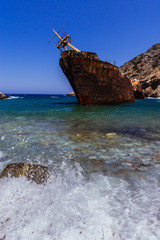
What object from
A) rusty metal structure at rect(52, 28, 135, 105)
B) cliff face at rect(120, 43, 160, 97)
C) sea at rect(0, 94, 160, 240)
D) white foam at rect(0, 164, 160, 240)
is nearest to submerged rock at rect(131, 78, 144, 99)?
cliff face at rect(120, 43, 160, 97)

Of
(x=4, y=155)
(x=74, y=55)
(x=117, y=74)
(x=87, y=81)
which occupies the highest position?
(x=74, y=55)

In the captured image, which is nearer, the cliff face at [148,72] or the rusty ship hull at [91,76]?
the rusty ship hull at [91,76]

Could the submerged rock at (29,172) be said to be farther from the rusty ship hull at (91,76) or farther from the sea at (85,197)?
the rusty ship hull at (91,76)

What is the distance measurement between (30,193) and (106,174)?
1290 mm

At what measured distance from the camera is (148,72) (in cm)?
5709

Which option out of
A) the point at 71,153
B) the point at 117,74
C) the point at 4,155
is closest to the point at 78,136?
the point at 71,153

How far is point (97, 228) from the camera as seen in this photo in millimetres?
1500

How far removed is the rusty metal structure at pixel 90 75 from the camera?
1578 centimetres

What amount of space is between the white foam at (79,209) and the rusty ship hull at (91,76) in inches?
595

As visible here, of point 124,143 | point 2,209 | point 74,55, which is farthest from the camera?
point 74,55

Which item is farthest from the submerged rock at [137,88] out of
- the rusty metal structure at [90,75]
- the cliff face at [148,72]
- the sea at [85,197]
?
the sea at [85,197]

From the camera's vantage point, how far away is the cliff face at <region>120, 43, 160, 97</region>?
41.9 metres

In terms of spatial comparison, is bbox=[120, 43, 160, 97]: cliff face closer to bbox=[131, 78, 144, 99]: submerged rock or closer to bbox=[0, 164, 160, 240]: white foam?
bbox=[131, 78, 144, 99]: submerged rock

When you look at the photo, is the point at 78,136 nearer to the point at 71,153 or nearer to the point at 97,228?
the point at 71,153
